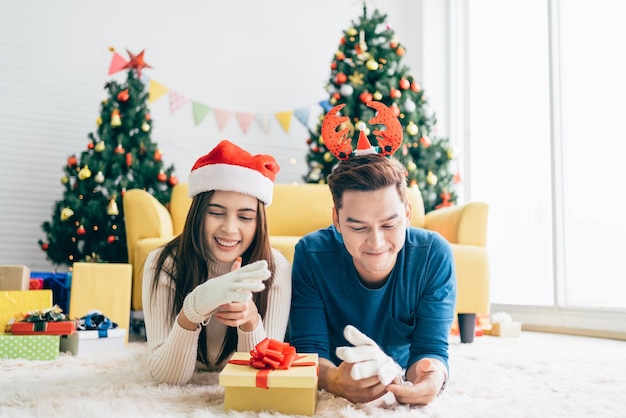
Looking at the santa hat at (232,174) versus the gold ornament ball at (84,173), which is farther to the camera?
the gold ornament ball at (84,173)

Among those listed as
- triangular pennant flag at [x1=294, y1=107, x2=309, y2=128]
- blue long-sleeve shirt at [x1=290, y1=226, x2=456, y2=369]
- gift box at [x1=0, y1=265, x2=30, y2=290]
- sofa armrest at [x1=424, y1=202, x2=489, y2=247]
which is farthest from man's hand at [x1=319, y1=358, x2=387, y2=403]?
triangular pennant flag at [x1=294, y1=107, x2=309, y2=128]

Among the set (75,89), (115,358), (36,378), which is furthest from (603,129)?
(75,89)

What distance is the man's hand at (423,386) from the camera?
1191 millimetres

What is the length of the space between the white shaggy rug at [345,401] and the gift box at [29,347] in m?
0.07

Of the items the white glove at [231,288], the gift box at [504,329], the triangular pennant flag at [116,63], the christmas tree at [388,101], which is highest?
the triangular pennant flag at [116,63]

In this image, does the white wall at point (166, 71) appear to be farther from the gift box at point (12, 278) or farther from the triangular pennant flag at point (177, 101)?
the gift box at point (12, 278)

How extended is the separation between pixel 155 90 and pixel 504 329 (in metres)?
3.00

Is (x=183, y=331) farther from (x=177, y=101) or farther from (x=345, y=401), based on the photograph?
(x=177, y=101)

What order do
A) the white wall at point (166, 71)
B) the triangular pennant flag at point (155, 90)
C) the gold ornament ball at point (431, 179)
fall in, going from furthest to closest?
1. the triangular pennant flag at point (155, 90)
2. the white wall at point (166, 71)
3. the gold ornament ball at point (431, 179)

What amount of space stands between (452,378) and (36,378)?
118cm

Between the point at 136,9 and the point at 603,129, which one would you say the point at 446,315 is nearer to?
the point at 603,129

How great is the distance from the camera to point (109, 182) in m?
3.49

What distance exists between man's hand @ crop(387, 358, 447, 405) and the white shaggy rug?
0.9 inches

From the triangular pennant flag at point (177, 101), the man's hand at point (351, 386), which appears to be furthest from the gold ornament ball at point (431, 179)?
the man's hand at point (351, 386)
